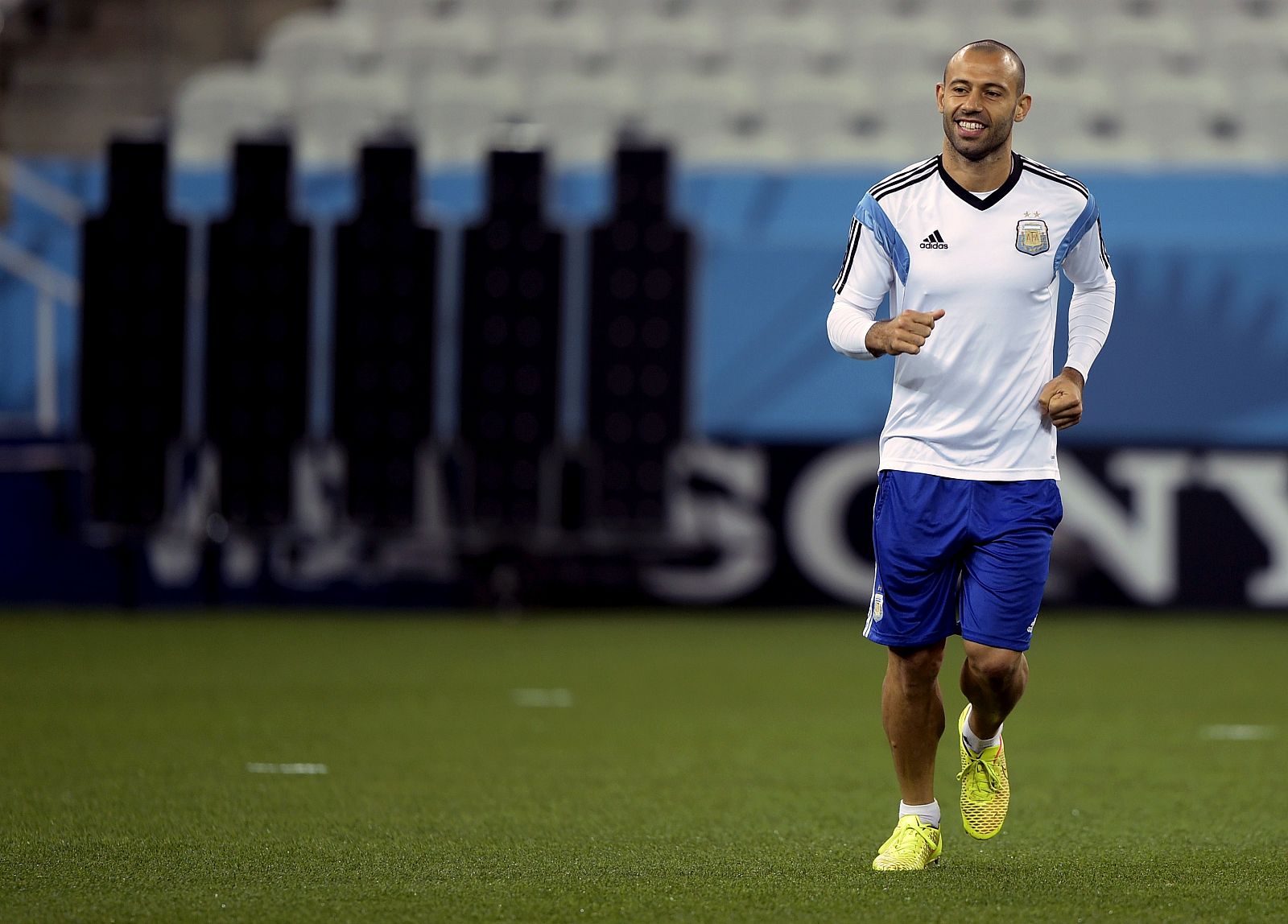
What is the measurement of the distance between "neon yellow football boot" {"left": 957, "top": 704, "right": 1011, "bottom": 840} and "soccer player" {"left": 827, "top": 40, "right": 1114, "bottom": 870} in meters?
→ 0.13

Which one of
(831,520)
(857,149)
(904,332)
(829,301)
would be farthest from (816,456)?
(904,332)

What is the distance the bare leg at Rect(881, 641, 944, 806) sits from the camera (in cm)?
416

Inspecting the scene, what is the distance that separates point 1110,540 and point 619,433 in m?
3.25

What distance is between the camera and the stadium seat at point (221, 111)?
44.0ft

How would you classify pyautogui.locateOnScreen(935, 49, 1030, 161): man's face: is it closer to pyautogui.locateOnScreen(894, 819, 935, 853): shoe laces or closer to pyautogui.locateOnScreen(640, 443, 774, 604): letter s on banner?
pyautogui.locateOnScreen(894, 819, 935, 853): shoe laces

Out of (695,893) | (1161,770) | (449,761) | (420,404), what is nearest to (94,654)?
(420,404)

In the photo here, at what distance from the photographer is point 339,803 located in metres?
5.09

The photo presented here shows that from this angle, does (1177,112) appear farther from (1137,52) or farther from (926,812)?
(926,812)

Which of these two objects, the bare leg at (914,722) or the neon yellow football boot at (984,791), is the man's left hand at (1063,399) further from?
the neon yellow football boot at (984,791)

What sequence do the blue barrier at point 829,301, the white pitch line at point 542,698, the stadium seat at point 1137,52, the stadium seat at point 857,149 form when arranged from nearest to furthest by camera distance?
the white pitch line at point 542,698 → the blue barrier at point 829,301 → the stadium seat at point 857,149 → the stadium seat at point 1137,52

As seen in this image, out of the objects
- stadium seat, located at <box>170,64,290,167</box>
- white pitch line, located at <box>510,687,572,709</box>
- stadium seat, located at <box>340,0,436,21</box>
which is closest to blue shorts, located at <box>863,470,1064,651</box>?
white pitch line, located at <box>510,687,572,709</box>

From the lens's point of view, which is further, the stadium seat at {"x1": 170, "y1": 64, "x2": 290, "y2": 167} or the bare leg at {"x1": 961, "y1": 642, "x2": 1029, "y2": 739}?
the stadium seat at {"x1": 170, "y1": 64, "x2": 290, "y2": 167}

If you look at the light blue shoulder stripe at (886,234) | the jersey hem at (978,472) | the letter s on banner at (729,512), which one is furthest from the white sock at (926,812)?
the letter s on banner at (729,512)

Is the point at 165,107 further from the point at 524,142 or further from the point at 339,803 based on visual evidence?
the point at 339,803
